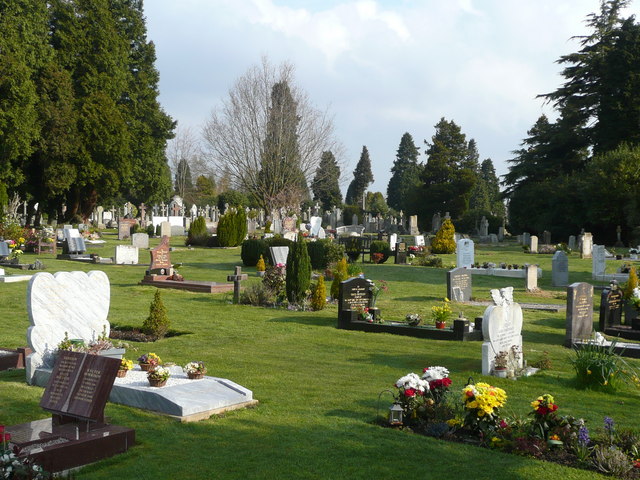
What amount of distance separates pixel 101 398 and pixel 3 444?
1105mm

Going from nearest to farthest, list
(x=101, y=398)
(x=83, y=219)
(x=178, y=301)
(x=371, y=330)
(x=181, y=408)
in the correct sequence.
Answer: (x=101, y=398) < (x=181, y=408) < (x=371, y=330) < (x=178, y=301) < (x=83, y=219)

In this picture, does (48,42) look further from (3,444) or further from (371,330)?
(3,444)

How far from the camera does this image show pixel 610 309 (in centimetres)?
1614

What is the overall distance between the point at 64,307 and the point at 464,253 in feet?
68.5

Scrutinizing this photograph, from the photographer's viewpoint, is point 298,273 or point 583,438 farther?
point 298,273

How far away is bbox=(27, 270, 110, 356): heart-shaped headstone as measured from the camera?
10.0 m

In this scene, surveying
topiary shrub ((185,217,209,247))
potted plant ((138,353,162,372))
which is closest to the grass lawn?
potted plant ((138,353,162,372))

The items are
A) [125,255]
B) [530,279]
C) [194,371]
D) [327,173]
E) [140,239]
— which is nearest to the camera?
[194,371]

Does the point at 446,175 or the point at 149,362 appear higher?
the point at 446,175

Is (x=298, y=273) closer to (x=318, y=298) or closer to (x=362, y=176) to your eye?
(x=318, y=298)

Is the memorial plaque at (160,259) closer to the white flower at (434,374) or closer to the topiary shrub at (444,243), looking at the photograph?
the white flower at (434,374)

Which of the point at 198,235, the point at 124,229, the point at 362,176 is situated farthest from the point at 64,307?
the point at 362,176

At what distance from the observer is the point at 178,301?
63.5 ft

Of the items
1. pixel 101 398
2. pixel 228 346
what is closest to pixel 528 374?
pixel 228 346
